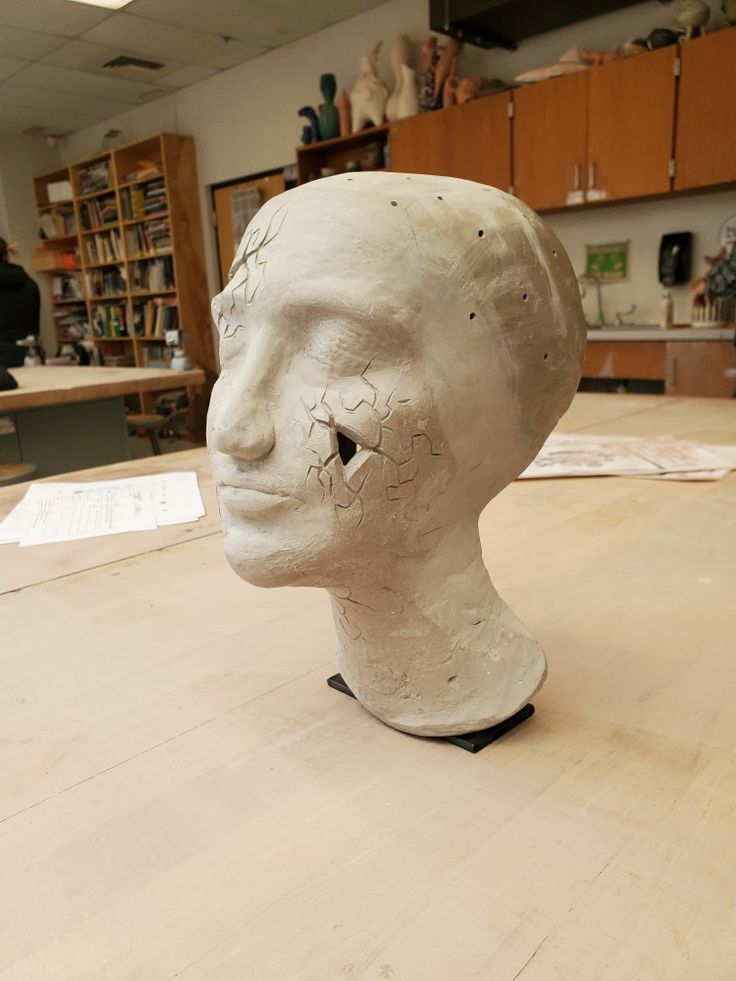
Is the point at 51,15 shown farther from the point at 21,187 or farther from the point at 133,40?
the point at 21,187

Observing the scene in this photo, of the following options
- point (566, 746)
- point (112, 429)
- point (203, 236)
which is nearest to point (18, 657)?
point (566, 746)

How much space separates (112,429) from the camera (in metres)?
3.56

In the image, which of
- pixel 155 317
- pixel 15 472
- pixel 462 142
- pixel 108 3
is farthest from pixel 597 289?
pixel 155 317

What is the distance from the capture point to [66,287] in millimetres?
8055

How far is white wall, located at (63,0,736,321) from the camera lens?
3.83 metres

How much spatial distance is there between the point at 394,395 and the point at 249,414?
12cm

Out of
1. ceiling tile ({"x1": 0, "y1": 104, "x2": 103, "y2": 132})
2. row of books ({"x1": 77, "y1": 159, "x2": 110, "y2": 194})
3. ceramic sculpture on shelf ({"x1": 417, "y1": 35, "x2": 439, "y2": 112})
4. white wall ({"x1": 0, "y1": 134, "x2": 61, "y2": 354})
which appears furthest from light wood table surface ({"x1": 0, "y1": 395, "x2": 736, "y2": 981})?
white wall ({"x1": 0, "y1": 134, "x2": 61, "y2": 354})

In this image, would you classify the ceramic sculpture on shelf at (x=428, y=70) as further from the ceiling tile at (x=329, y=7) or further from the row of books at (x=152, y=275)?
the row of books at (x=152, y=275)

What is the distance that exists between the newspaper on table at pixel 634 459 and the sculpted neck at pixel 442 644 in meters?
0.88

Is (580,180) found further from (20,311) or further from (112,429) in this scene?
(20,311)

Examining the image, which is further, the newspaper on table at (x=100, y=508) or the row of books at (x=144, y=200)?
the row of books at (x=144, y=200)

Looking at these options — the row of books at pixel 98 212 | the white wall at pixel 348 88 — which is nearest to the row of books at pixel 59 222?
the row of books at pixel 98 212

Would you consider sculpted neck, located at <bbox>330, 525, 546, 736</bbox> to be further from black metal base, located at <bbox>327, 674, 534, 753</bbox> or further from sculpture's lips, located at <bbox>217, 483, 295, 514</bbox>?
sculpture's lips, located at <bbox>217, 483, 295, 514</bbox>

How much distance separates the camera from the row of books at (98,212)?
22.7ft
